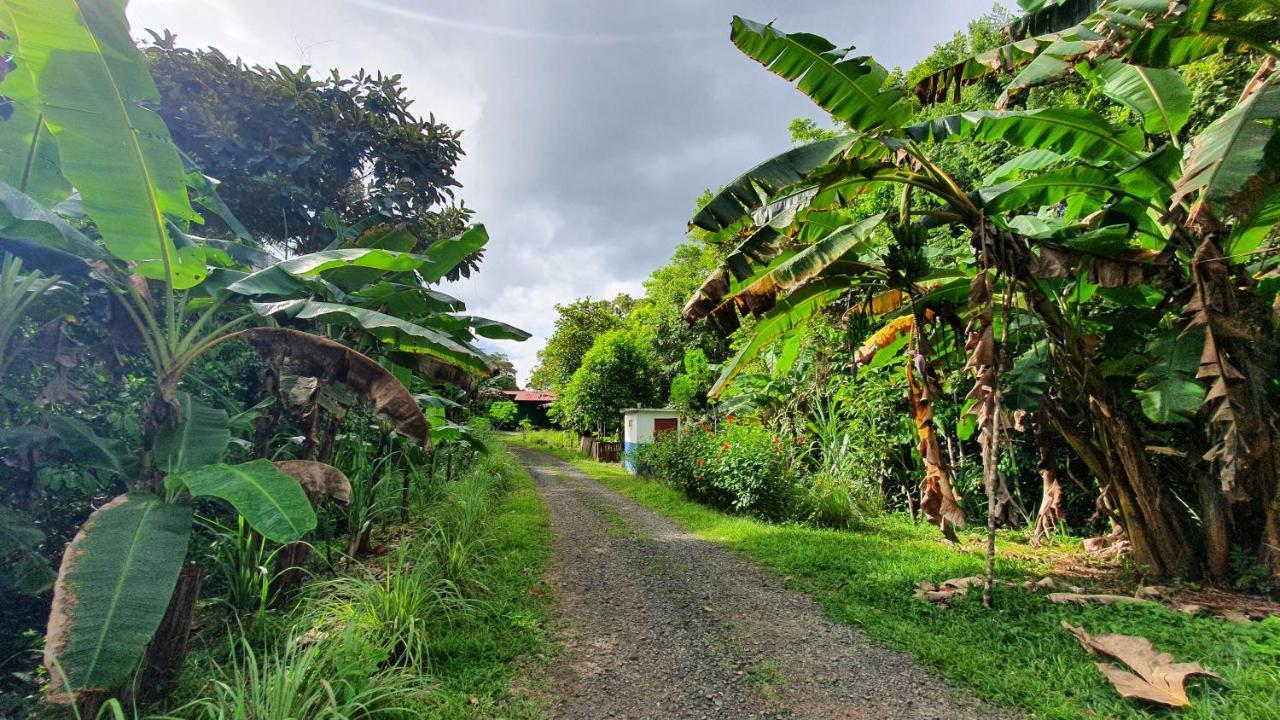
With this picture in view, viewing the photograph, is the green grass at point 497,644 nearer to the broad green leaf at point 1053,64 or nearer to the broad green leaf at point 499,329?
the broad green leaf at point 499,329

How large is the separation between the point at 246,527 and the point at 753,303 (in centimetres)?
425

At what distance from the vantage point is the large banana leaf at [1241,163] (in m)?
3.01

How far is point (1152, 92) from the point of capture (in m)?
3.92

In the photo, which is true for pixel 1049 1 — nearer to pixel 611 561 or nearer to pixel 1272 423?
pixel 1272 423

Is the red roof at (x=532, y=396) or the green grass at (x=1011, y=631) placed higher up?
the red roof at (x=532, y=396)

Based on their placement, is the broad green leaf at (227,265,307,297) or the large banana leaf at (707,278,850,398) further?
the large banana leaf at (707,278,850,398)

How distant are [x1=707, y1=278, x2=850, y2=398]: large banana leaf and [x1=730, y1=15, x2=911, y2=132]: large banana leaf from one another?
1443 millimetres

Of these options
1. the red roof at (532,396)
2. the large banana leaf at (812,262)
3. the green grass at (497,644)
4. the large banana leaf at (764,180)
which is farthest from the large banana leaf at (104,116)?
the red roof at (532,396)

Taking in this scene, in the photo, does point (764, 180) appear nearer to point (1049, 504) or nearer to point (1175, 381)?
point (1175, 381)

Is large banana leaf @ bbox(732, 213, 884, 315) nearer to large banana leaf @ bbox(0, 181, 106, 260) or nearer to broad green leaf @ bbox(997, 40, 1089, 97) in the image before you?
broad green leaf @ bbox(997, 40, 1089, 97)

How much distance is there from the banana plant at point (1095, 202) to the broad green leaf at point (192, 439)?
337 cm

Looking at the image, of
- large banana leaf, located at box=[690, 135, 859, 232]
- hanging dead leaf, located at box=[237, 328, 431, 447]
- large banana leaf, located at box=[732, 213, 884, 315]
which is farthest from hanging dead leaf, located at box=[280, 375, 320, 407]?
large banana leaf, located at box=[732, 213, 884, 315]

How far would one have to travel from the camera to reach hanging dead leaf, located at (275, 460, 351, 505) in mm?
2660

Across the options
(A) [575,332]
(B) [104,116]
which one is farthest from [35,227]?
(A) [575,332]
